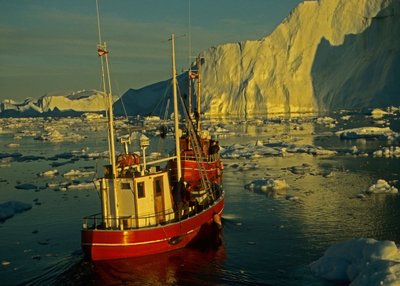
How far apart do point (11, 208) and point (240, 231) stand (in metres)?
10.7

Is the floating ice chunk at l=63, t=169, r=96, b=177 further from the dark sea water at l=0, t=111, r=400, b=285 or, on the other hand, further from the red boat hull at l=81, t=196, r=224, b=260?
the red boat hull at l=81, t=196, r=224, b=260

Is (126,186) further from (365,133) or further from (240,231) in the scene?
(365,133)

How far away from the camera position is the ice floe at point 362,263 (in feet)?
35.8

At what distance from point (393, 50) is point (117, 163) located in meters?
85.7

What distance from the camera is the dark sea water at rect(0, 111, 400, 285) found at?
14.9 m

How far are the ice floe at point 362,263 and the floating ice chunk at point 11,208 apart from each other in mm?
14003

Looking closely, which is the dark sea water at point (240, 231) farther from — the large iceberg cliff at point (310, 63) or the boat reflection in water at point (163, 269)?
the large iceberg cliff at point (310, 63)

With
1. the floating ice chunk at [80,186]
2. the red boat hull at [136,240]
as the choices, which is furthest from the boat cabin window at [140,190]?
the floating ice chunk at [80,186]

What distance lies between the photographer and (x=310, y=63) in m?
104

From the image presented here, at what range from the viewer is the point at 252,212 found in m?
22.1

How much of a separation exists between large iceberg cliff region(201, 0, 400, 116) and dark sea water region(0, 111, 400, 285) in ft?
230

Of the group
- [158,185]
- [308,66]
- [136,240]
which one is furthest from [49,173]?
[308,66]

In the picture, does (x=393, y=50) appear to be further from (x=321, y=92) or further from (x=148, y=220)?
Result: (x=148, y=220)

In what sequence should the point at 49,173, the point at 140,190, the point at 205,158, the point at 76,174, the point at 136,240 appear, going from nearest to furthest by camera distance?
the point at 136,240, the point at 140,190, the point at 205,158, the point at 76,174, the point at 49,173
